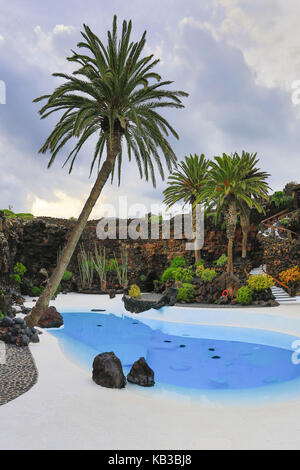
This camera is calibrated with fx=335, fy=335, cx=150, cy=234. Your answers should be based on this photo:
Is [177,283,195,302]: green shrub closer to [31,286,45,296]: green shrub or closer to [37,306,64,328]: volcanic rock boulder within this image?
[37,306,64,328]: volcanic rock boulder

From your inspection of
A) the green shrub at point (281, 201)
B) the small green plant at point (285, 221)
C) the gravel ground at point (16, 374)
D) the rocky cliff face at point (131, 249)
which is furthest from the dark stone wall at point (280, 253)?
the gravel ground at point (16, 374)

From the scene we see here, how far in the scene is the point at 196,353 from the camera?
9.92m

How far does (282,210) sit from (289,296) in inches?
477

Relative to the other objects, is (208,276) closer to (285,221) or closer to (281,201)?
(285,221)

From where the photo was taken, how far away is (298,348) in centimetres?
991

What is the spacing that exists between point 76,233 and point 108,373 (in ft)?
16.3

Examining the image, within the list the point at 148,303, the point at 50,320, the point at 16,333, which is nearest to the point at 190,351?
→ the point at 16,333

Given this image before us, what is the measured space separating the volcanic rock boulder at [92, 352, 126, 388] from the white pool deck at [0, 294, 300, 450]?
15 cm

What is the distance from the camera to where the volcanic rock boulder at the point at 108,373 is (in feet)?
20.2

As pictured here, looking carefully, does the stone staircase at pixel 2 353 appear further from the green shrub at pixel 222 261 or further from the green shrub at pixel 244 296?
the green shrub at pixel 222 261

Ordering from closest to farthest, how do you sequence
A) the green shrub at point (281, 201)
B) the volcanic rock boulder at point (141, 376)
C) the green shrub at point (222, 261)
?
the volcanic rock boulder at point (141, 376) < the green shrub at point (222, 261) < the green shrub at point (281, 201)

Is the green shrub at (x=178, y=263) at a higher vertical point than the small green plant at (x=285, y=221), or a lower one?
lower

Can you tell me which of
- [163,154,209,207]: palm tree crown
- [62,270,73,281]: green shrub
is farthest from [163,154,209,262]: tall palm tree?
[62,270,73,281]: green shrub
